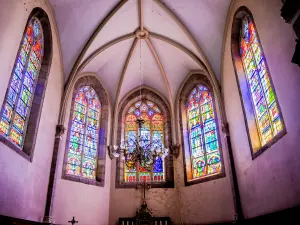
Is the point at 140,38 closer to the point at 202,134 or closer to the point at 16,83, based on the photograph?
the point at 202,134

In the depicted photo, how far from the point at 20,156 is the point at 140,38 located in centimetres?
735

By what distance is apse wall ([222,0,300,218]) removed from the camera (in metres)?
5.97

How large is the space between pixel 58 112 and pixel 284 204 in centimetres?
827

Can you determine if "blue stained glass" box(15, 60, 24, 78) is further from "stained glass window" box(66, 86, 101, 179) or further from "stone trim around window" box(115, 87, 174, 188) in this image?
"stone trim around window" box(115, 87, 174, 188)

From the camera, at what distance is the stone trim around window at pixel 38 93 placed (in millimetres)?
8438

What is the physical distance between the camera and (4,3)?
22.2 ft

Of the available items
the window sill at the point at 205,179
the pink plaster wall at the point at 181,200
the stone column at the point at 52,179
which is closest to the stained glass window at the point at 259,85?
the pink plaster wall at the point at 181,200

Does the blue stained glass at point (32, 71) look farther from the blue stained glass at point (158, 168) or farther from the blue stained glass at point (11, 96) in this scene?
the blue stained glass at point (158, 168)

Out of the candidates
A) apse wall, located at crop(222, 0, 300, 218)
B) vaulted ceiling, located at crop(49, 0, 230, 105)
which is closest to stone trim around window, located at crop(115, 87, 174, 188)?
vaulted ceiling, located at crop(49, 0, 230, 105)

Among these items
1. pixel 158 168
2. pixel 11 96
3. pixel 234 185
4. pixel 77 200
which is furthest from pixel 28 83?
pixel 234 185

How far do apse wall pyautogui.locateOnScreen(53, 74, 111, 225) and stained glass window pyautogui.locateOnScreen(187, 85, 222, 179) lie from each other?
13.2ft

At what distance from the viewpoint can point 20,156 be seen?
7.69 metres

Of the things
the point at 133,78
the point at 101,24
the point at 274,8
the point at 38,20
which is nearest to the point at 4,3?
the point at 38,20

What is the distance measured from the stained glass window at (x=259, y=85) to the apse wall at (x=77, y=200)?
6.77 metres
